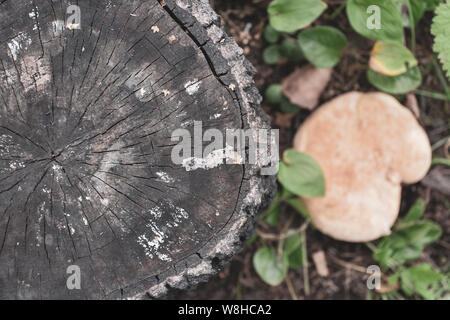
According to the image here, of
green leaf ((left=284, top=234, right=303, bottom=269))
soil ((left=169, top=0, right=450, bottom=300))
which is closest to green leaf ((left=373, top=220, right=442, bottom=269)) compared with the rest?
soil ((left=169, top=0, right=450, bottom=300))

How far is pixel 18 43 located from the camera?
1.83m

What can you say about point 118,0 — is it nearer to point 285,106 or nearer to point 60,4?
point 60,4

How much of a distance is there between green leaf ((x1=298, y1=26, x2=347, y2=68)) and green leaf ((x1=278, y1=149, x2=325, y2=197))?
603mm

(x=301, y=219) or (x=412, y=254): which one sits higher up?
(x=301, y=219)

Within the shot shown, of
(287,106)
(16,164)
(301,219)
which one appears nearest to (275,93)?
(287,106)

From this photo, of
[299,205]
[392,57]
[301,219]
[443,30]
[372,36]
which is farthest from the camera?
[301,219]

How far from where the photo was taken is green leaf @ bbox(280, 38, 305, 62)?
9.23ft

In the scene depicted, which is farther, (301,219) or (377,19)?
(301,219)

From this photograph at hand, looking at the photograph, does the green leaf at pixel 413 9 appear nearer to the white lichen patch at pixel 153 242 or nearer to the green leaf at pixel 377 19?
the green leaf at pixel 377 19

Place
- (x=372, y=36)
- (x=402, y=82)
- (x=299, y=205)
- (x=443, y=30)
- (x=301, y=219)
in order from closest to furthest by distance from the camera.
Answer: (x=443, y=30) → (x=372, y=36) → (x=402, y=82) → (x=299, y=205) → (x=301, y=219)

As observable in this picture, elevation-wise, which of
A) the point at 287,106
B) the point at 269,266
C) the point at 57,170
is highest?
the point at 57,170

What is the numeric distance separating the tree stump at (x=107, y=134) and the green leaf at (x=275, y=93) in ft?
3.19

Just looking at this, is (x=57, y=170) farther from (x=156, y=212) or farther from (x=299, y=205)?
(x=299, y=205)

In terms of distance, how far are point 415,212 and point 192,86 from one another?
1.83 metres
